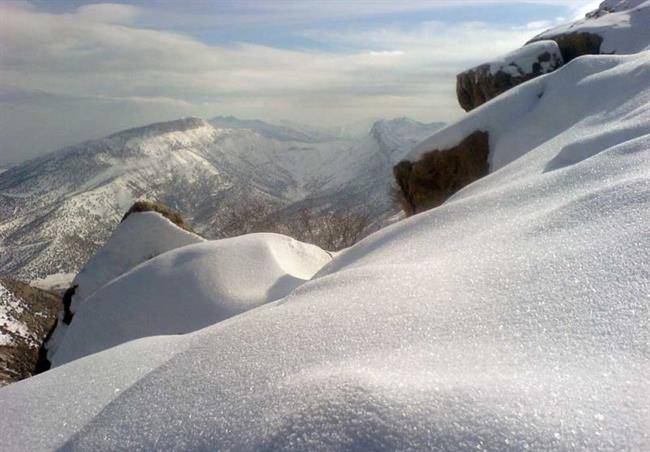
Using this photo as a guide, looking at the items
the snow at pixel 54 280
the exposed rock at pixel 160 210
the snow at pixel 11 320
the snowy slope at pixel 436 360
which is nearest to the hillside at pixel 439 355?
the snowy slope at pixel 436 360

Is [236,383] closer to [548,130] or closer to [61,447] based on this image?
[61,447]

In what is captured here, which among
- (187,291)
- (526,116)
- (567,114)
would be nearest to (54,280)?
(187,291)

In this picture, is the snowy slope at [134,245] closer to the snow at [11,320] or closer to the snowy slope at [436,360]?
the snowy slope at [436,360]

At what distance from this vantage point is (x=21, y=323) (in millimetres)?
39969

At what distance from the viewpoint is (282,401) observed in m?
2.24

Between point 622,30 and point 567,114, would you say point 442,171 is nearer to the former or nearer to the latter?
point 567,114

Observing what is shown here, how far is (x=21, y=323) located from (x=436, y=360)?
153 feet

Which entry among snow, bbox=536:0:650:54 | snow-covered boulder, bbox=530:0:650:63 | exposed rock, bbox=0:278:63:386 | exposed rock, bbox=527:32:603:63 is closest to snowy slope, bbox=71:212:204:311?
exposed rock, bbox=0:278:63:386

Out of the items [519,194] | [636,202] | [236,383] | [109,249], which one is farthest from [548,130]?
[109,249]

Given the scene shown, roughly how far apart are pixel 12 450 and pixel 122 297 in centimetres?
823

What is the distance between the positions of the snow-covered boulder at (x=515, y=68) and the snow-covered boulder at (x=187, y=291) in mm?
9495

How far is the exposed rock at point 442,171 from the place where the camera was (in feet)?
39.4

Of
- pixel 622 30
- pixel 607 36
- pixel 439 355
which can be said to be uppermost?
pixel 622 30

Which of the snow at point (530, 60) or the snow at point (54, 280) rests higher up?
the snow at point (530, 60)
